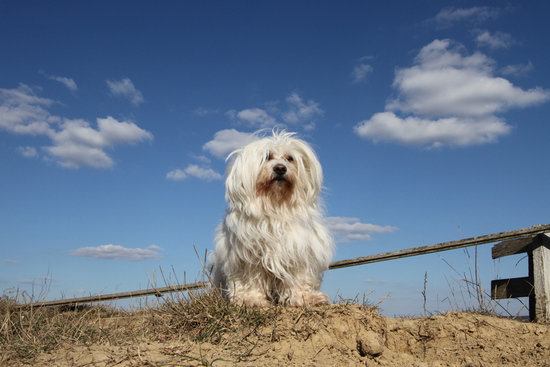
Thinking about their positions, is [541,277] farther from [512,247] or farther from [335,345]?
[335,345]

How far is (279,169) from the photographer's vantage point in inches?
171

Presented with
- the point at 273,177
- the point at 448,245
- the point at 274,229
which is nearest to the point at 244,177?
the point at 273,177

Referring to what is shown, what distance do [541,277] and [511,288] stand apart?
0.41 meters

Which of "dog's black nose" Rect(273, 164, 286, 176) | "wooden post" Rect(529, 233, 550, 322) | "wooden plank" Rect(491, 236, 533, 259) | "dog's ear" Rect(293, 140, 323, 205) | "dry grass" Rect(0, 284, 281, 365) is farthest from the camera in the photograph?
"wooden plank" Rect(491, 236, 533, 259)

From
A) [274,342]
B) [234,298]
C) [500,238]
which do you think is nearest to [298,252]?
[234,298]

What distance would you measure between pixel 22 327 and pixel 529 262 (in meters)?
5.86

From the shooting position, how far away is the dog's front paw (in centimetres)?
436

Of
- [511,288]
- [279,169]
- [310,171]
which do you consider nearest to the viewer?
[279,169]

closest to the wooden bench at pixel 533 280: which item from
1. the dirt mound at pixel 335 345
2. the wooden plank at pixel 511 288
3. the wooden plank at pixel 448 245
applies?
the wooden plank at pixel 511 288

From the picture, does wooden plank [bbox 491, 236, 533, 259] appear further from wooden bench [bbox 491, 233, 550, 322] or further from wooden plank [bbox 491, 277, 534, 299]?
wooden plank [bbox 491, 277, 534, 299]

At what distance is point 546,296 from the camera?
5.24 metres

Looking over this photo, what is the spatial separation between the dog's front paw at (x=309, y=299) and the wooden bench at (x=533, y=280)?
2765 mm

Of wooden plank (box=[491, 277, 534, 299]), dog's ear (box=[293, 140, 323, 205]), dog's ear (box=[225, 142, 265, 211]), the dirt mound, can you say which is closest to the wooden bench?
wooden plank (box=[491, 277, 534, 299])

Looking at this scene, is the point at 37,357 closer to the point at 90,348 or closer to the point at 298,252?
the point at 90,348
